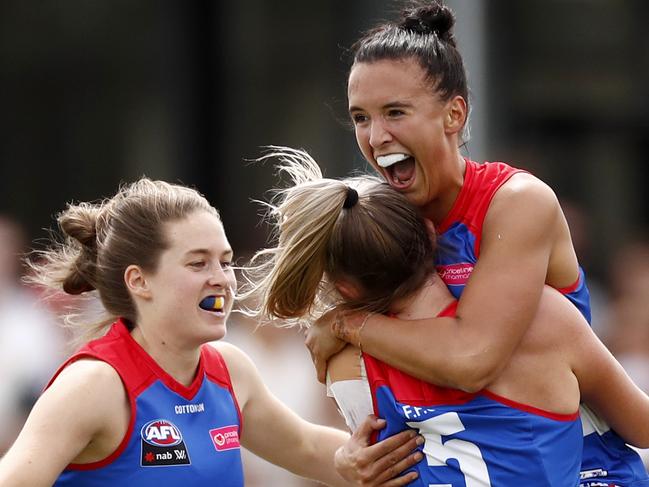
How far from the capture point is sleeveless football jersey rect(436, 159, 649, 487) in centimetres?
320

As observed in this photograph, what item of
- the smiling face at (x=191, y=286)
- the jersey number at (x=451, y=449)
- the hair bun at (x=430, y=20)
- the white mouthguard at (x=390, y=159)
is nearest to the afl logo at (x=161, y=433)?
the smiling face at (x=191, y=286)

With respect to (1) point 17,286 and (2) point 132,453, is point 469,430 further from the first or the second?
(1) point 17,286

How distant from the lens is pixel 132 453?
11.2 feet

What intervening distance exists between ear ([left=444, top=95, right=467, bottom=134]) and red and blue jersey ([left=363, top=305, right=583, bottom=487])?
53cm

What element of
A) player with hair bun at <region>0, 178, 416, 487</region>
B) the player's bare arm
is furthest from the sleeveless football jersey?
the player's bare arm

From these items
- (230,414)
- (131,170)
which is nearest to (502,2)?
(131,170)

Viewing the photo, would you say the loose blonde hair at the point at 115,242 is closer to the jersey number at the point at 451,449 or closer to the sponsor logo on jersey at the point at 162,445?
the sponsor logo on jersey at the point at 162,445

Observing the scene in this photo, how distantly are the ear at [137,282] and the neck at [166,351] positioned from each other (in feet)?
0.31

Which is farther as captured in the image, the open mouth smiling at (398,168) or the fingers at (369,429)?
the open mouth smiling at (398,168)

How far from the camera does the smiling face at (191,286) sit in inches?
139

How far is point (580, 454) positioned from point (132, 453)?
1.19 meters

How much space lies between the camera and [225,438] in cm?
360

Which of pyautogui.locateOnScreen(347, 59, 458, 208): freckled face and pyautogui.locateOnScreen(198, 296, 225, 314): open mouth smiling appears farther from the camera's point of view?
pyautogui.locateOnScreen(198, 296, 225, 314): open mouth smiling

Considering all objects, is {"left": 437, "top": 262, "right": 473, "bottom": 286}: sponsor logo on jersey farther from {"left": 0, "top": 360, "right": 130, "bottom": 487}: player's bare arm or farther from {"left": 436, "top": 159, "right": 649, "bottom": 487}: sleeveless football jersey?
{"left": 0, "top": 360, "right": 130, "bottom": 487}: player's bare arm
